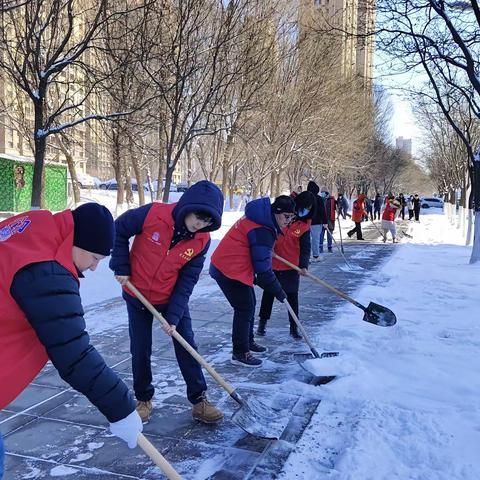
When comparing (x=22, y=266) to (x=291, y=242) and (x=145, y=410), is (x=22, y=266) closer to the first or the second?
(x=145, y=410)

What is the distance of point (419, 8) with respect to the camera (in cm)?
1030

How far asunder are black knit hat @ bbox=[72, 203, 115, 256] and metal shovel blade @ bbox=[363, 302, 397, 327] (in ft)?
13.3

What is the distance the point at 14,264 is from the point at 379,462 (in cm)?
230

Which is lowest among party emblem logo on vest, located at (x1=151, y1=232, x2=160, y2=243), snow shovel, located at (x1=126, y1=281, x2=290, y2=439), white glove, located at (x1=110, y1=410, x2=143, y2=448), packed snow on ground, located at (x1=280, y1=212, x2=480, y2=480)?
packed snow on ground, located at (x1=280, y1=212, x2=480, y2=480)

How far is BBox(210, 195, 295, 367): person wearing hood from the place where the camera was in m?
4.61

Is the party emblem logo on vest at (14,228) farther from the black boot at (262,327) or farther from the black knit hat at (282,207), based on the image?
the black boot at (262,327)

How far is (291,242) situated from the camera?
586cm

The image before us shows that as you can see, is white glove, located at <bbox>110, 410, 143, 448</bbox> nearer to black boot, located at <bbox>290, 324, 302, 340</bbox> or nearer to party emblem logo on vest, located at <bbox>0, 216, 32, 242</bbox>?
party emblem logo on vest, located at <bbox>0, 216, 32, 242</bbox>

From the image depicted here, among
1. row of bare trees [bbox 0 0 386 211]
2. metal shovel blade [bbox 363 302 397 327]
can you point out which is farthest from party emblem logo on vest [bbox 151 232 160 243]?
row of bare trees [bbox 0 0 386 211]

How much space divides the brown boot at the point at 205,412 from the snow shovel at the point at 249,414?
20 centimetres

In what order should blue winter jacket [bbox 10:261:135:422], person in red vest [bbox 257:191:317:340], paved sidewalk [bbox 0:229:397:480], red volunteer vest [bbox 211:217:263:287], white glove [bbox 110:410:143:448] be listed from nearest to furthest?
blue winter jacket [bbox 10:261:135:422]
white glove [bbox 110:410:143:448]
paved sidewalk [bbox 0:229:397:480]
red volunteer vest [bbox 211:217:263:287]
person in red vest [bbox 257:191:317:340]

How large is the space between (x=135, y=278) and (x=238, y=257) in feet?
4.50

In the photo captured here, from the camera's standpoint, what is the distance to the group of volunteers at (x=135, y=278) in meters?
1.75

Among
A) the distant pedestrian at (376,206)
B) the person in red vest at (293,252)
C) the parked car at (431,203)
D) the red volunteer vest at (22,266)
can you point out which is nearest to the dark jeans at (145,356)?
the red volunteer vest at (22,266)
